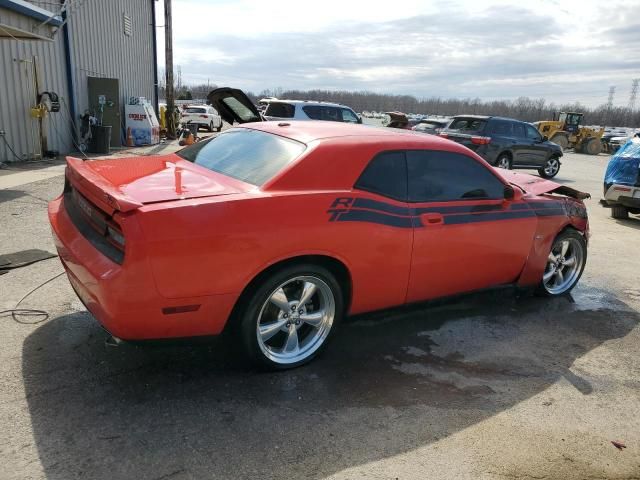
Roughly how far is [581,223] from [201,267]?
156 inches

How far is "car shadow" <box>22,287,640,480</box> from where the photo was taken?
2.47 metres

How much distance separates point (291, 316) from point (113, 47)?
18.0m

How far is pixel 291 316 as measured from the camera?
3.28 m

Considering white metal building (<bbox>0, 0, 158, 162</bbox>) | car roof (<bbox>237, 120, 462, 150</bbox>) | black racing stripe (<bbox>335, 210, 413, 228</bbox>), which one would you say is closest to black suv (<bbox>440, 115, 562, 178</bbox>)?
car roof (<bbox>237, 120, 462, 150</bbox>)

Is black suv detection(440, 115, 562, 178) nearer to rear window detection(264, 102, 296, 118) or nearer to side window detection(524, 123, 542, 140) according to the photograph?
side window detection(524, 123, 542, 140)

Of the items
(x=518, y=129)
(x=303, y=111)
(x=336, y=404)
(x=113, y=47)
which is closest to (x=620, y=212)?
(x=518, y=129)

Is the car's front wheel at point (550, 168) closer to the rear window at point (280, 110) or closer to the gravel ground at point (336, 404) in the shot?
the rear window at point (280, 110)

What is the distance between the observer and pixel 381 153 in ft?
11.8

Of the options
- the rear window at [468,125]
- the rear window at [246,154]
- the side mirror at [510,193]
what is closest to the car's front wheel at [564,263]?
the side mirror at [510,193]

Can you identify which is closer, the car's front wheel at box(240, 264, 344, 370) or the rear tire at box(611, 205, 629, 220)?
the car's front wheel at box(240, 264, 344, 370)

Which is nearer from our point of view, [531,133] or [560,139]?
[531,133]

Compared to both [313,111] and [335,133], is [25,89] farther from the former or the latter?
[335,133]

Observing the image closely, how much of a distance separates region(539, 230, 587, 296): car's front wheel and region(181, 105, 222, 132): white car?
27.3 m

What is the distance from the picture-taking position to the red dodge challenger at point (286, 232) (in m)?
2.69
